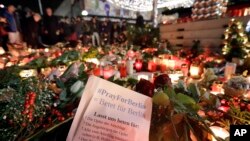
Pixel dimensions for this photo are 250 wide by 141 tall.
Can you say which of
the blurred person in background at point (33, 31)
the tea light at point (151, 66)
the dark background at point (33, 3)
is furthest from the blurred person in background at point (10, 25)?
the tea light at point (151, 66)

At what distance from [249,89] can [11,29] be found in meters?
5.36

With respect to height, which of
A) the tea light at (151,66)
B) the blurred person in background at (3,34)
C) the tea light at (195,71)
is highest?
the blurred person in background at (3,34)

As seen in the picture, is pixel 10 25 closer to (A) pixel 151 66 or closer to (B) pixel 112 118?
(A) pixel 151 66

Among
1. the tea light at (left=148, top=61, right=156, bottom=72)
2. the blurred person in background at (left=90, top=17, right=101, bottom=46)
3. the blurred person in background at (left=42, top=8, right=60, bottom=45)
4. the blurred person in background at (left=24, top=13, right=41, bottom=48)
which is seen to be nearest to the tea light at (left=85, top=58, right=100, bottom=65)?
the tea light at (left=148, top=61, right=156, bottom=72)

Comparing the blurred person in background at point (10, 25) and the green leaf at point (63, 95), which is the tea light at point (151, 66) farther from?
the blurred person in background at point (10, 25)

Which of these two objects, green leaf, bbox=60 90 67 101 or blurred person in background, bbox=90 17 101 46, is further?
blurred person in background, bbox=90 17 101 46

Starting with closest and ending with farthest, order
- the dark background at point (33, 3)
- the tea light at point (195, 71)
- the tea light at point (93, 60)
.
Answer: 1. the tea light at point (195, 71)
2. the tea light at point (93, 60)
3. the dark background at point (33, 3)

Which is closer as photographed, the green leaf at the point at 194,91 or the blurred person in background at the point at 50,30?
the green leaf at the point at 194,91

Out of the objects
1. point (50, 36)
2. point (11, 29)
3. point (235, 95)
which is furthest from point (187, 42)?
point (235, 95)

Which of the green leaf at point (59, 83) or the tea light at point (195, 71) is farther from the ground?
the green leaf at point (59, 83)

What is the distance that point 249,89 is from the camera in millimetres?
1582

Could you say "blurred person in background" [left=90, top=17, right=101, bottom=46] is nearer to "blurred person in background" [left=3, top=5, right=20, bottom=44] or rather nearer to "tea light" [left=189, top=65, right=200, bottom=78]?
"blurred person in background" [left=3, top=5, right=20, bottom=44]

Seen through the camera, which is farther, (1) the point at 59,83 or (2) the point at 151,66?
(2) the point at 151,66

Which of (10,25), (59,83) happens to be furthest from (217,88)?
(10,25)
